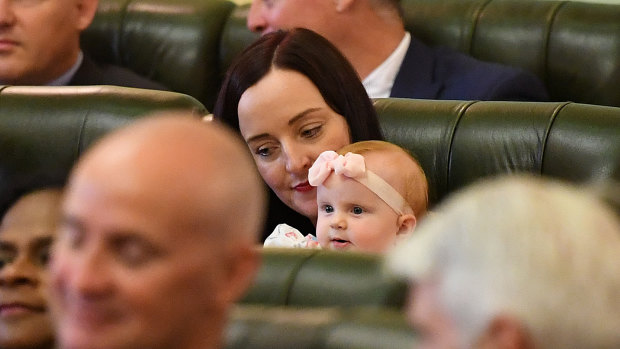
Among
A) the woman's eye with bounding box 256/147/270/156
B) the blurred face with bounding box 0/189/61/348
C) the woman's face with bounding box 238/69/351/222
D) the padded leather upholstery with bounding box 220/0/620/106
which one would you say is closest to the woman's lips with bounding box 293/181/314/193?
the woman's face with bounding box 238/69/351/222

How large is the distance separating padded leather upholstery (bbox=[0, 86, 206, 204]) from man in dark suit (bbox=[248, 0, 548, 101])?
96 cm

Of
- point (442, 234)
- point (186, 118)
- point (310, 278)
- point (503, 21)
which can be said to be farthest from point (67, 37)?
point (442, 234)

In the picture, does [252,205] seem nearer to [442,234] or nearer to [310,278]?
[442,234]

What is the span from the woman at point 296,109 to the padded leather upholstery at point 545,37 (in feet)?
3.77

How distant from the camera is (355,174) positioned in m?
2.43

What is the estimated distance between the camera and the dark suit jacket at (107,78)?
3643 mm

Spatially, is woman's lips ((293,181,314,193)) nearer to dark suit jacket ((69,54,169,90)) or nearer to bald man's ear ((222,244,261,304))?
dark suit jacket ((69,54,169,90))

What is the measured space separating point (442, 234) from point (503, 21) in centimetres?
272

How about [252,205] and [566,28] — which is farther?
[566,28]

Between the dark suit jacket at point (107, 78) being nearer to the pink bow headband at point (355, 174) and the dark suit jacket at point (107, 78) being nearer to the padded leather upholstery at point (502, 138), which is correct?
the padded leather upholstery at point (502, 138)

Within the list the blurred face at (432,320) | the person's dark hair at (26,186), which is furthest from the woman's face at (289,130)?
the blurred face at (432,320)

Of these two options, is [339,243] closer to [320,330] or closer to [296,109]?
[296,109]

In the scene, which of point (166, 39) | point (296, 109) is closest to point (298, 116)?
point (296, 109)

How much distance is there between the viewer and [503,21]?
375 centimetres
